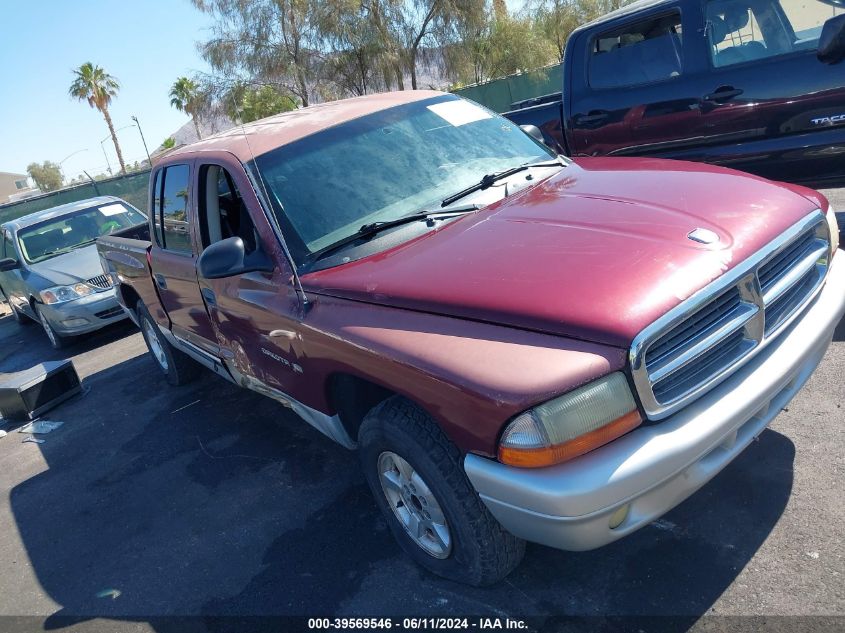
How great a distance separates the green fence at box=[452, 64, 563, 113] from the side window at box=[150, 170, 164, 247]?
20.8 m

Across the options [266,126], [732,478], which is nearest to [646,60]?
[266,126]

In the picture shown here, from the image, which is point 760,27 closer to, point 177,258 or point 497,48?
point 177,258

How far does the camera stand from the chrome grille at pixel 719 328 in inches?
81.7

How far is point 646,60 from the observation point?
206 inches

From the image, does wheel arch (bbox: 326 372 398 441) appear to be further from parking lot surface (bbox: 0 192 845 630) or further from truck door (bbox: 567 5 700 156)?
truck door (bbox: 567 5 700 156)

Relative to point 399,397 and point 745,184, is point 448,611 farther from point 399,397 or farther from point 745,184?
point 745,184

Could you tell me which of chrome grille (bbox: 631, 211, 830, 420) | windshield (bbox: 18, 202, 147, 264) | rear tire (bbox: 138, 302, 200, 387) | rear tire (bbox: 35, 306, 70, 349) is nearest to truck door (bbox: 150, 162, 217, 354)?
rear tire (bbox: 138, 302, 200, 387)

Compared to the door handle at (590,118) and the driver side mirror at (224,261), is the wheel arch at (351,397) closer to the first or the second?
the driver side mirror at (224,261)

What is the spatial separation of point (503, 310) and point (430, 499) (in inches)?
31.8

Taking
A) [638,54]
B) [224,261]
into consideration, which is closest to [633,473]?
[224,261]

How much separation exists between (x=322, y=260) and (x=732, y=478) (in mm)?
2064

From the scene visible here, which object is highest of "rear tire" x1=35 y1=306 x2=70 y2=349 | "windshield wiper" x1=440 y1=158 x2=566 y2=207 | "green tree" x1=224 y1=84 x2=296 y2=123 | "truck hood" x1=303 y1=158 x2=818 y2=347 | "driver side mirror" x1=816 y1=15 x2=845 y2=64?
"green tree" x1=224 y1=84 x2=296 y2=123

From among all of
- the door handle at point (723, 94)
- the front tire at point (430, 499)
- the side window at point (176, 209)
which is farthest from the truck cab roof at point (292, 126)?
the door handle at point (723, 94)

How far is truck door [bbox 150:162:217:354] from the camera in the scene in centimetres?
404
